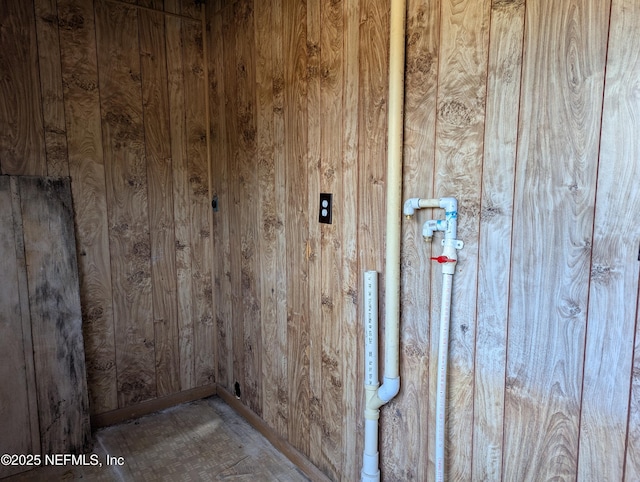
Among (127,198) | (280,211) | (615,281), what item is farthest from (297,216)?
(615,281)

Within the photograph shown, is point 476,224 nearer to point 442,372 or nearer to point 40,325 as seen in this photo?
point 442,372

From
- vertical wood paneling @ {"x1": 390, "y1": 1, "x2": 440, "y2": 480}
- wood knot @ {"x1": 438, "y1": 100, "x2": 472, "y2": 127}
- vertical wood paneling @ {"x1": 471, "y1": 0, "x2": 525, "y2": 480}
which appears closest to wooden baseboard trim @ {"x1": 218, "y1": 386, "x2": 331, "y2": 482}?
vertical wood paneling @ {"x1": 390, "y1": 1, "x2": 440, "y2": 480}

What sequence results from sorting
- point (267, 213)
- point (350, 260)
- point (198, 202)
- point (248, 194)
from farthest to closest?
1. point (198, 202)
2. point (248, 194)
3. point (267, 213)
4. point (350, 260)

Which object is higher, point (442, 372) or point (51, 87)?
point (51, 87)

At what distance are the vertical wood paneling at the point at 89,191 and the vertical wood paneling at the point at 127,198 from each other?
1.5 inches

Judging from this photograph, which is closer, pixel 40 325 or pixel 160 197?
pixel 40 325

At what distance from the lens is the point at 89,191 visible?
7.45 ft

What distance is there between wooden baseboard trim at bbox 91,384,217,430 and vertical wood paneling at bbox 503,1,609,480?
2.13 m

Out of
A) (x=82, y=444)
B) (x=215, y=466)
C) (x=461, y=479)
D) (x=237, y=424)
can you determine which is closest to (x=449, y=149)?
(x=461, y=479)

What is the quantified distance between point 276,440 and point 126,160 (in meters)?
1.78

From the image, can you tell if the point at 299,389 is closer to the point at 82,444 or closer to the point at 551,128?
the point at 82,444

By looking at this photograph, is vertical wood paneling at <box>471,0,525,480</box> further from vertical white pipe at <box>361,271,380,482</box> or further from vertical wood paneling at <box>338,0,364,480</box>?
vertical wood paneling at <box>338,0,364,480</box>

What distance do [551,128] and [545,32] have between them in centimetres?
23

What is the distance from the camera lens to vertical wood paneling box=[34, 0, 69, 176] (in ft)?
6.84
